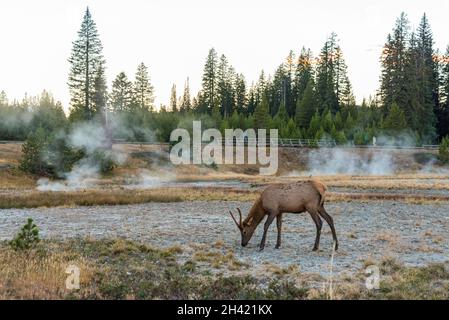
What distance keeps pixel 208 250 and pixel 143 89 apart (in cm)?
8501

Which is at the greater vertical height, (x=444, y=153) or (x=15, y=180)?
(x=444, y=153)

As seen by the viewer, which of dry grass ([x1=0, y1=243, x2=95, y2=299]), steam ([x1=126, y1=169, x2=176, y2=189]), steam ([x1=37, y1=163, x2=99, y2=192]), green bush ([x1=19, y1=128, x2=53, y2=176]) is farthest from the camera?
steam ([x1=126, y1=169, x2=176, y2=189])

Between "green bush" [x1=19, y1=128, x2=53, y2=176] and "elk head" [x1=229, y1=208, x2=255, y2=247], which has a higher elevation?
"green bush" [x1=19, y1=128, x2=53, y2=176]

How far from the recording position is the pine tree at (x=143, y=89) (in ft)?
316

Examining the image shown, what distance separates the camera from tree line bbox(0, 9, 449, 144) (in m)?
67.2

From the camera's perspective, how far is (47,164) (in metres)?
44.9

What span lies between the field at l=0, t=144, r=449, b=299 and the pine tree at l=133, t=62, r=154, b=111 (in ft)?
214

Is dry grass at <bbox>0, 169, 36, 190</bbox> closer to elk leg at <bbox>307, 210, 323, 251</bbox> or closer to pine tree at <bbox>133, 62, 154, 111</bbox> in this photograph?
elk leg at <bbox>307, 210, 323, 251</bbox>

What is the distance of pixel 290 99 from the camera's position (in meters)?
105

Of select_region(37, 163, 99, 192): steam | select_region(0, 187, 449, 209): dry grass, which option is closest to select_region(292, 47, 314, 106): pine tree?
select_region(37, 163, 99, 192): steam

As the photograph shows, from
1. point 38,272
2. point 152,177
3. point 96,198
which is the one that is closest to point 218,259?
point 38,272

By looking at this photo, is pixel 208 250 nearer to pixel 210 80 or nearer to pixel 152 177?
pixel 152 177

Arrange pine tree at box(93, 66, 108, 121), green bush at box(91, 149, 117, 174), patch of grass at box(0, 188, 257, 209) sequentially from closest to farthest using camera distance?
patch of grass at box(0, 188, 257, 209) → green bush at box(91, 149, 117, 174) → pine tree at box(93, 66, 108, 121)
